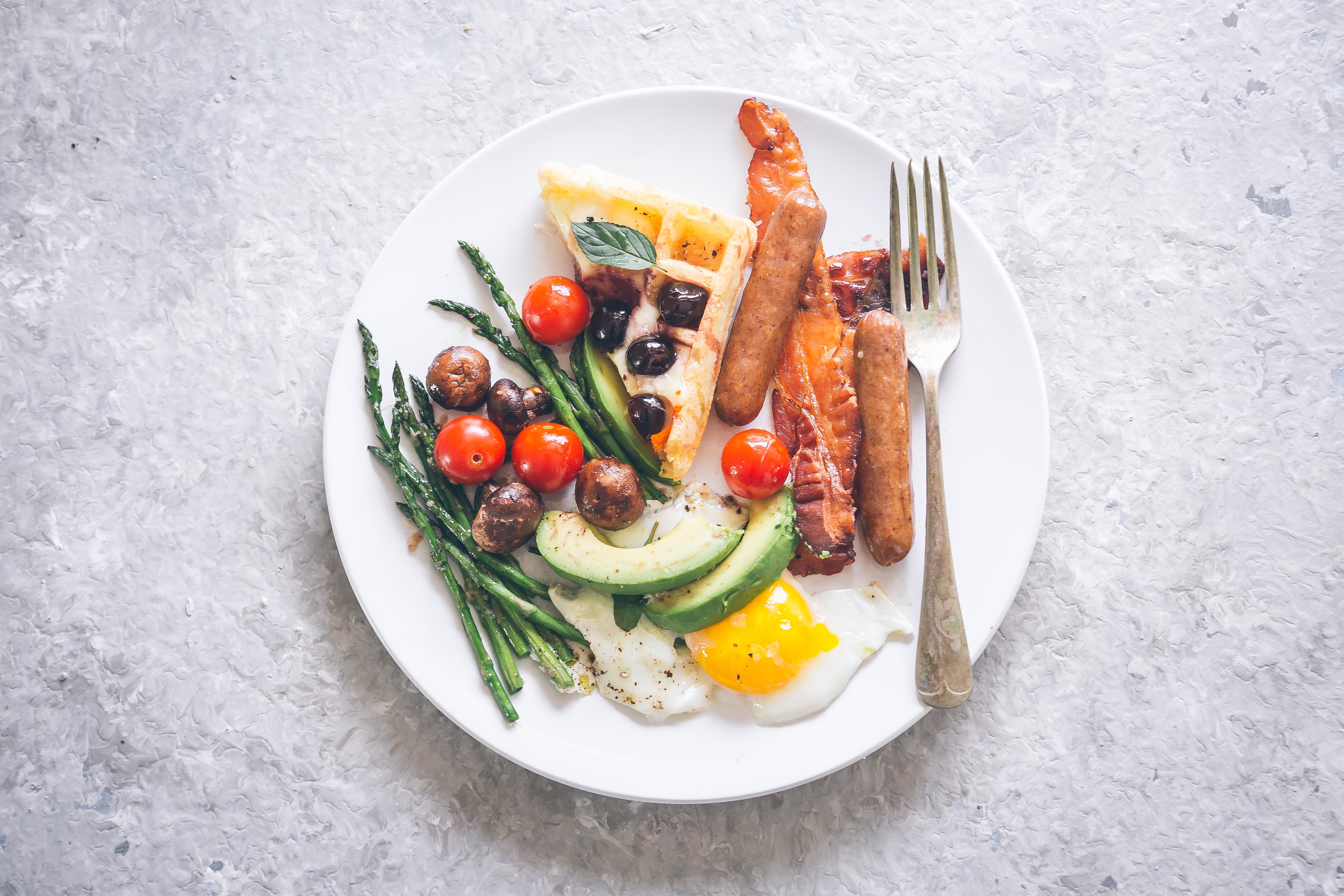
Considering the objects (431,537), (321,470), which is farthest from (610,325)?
(321,470)

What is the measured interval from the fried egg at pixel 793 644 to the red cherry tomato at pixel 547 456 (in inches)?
35.6

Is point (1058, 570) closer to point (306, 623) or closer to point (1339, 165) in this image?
point (1339, 165)

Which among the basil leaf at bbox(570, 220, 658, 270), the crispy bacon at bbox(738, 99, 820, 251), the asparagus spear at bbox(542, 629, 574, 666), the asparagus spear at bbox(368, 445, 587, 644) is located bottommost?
the asparagus spear at bbox(542, 629, 574, 666)

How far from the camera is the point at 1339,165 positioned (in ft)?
14.1

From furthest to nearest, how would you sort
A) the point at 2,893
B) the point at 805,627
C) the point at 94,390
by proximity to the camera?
the point at 94,390, the point at 2,893, the point at 805,627

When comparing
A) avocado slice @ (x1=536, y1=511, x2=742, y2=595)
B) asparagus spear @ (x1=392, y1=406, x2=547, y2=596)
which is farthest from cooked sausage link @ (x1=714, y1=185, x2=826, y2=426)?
asparagus spear @ (x1=392, y1=406, x2=547, y2=596)

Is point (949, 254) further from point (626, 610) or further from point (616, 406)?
point (626, 610)

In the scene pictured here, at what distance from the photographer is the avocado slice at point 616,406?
380 cm

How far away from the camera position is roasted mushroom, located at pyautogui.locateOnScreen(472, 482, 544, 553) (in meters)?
3.58

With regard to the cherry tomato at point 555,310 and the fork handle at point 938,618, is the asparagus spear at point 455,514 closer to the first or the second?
the cherry tomato at point 555,310

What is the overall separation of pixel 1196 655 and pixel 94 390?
5588mm

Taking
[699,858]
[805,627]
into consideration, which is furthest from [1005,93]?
[699,858]

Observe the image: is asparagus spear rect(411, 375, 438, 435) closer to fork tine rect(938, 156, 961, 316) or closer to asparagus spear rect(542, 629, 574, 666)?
asparagus spear rect(542, 629, 574, 666)

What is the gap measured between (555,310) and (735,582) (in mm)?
1424
